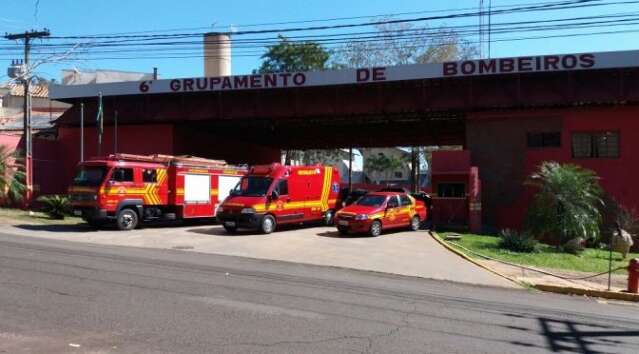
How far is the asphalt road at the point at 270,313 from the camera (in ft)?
23.5

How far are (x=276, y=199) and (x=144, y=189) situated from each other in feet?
17.2

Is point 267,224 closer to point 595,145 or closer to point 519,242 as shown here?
point 519,242

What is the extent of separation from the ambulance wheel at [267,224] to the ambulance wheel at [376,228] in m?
3.76

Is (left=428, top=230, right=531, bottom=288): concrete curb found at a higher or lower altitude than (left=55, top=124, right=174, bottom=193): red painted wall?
lower

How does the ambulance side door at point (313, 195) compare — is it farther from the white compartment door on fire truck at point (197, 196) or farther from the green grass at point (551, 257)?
the green grass at point (551, 257)

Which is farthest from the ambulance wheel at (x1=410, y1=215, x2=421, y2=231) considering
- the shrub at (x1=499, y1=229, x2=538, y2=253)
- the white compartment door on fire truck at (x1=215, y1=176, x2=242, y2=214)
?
the white compartment door on fire truck at (x1=215, y1=176, x2=242, y2=214)

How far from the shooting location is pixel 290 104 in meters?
31.5

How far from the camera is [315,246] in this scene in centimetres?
1962

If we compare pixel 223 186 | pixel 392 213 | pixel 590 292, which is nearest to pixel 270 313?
pixel 590 292

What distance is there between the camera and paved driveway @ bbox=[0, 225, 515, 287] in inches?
611

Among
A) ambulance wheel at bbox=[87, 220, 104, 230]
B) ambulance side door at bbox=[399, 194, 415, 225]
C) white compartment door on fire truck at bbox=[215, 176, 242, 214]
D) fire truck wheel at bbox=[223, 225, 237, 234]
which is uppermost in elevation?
white compartment door on fire truck at bbox=[215, 176, 242, 214]

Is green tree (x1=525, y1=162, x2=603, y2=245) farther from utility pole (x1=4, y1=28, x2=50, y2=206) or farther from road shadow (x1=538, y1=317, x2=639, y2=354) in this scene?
utility pole (x1=4, y1=28, x2=50, y2=206)

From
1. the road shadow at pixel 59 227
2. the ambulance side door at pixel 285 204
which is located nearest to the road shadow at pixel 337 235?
the ambulance side door at pixel 285 204

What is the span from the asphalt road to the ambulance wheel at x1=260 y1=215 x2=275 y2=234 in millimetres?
8891
